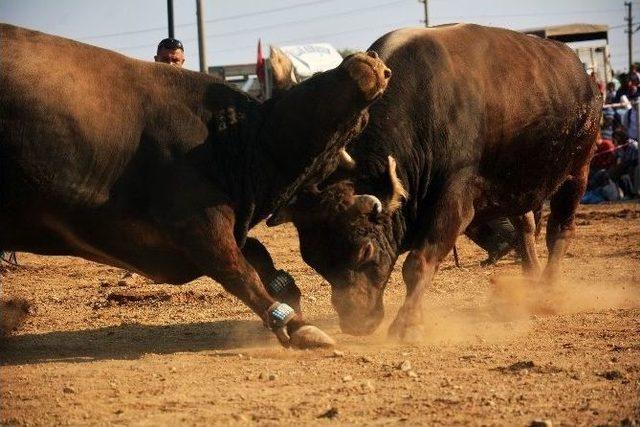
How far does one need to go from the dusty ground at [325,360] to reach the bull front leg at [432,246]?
8.1 inches

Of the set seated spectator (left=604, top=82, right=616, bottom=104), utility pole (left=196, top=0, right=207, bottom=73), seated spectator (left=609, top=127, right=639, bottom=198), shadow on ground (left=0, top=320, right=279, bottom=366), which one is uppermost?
shadow on ground (left=0, top=320, right=279, bottom=366)

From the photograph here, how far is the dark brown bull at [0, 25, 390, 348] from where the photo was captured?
20.7 feet

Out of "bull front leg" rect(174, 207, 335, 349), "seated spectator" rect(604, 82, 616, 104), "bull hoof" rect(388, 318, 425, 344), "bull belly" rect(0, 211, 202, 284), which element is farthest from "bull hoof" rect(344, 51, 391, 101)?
"seated spectator" rect(604, 82, 616, 104)

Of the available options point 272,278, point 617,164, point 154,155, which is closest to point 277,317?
point 272,278

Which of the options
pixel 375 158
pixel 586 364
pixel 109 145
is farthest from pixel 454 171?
pixel 109 145

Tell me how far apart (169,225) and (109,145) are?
0.58 metres

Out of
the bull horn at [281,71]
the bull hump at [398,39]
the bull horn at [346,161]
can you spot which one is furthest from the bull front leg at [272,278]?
the bull hump at [398,39]

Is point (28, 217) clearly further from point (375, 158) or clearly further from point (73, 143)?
point (375, 158)

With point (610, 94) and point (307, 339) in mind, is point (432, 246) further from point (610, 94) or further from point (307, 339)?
point (610, 94)

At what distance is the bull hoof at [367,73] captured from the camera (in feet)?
21.7

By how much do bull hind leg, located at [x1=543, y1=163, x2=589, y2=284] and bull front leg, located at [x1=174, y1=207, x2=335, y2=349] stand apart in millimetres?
3708

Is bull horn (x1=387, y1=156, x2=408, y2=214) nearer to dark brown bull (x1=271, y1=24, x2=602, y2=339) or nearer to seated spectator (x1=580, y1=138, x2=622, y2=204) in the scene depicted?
dark brown bull (x1=271, y1=24, x2=602, y2=339)

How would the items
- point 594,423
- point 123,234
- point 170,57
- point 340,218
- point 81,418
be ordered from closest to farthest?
point 594,423 < point 81,418 < point 123,234 < point 340,218 < point 170,57

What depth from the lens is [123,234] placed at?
6.66 meters
